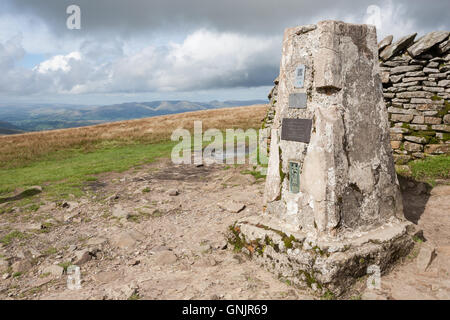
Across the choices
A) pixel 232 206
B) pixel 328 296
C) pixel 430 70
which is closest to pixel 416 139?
pixel 430 70

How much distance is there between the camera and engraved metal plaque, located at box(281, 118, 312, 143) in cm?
456

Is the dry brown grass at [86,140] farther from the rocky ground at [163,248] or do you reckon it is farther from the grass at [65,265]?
the grass at [65,265]

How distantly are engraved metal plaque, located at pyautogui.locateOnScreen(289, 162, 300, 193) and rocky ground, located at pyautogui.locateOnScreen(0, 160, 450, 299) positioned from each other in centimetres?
138

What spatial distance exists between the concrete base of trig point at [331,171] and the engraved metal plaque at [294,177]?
2cm

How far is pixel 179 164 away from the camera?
47.0 ft

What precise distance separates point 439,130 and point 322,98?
22.2 feet

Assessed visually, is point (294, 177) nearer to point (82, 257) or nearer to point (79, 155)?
point (82, 257)

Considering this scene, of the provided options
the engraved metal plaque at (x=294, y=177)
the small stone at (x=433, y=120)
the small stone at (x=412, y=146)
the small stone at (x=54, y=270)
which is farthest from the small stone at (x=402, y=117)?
the small stone at (x=54, y=270)

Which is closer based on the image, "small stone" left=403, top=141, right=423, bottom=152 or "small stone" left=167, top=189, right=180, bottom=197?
"small stone" left=403, top=141, right=423, bottom=152

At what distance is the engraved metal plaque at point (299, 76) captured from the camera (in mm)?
4633

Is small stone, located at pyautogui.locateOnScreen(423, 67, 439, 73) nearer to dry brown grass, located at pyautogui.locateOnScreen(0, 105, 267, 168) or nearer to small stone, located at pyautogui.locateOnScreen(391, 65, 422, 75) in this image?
small stone, located at pyautogui.locateOnScreen(391, 65, 422, 75)

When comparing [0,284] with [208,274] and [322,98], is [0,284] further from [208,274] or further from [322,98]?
[322,98]

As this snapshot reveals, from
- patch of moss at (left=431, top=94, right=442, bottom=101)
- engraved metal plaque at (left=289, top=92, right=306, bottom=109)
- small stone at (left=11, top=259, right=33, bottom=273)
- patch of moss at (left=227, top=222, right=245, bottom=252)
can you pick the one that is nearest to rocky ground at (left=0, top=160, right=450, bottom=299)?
small stone at (left=11, top=259, right=33, bottom=273)
